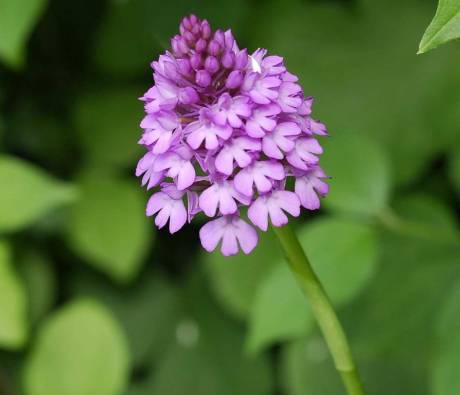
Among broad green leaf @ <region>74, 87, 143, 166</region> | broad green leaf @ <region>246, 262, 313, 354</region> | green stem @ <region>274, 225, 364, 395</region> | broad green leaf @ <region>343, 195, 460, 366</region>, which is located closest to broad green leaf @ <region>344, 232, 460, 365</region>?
broad green leaf @ <region>343, 195, 460, 366</region>

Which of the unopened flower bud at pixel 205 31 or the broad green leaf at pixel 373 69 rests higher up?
the broad green leaf at pixel 373 69

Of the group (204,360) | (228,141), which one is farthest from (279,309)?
(204,360)

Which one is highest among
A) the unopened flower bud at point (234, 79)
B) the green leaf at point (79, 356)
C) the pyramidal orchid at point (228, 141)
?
the unopened flower bud at point (234, 79)

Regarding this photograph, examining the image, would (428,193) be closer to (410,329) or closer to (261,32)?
(410,329)

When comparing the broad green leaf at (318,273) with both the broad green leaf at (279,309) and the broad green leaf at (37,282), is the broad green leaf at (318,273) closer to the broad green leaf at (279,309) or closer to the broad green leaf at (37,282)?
the broad green leaf at (279,309)

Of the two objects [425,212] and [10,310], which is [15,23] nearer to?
[10,310]

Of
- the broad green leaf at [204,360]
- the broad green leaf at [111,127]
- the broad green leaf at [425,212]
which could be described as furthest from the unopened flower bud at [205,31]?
the broad green leaf at [204,360]
